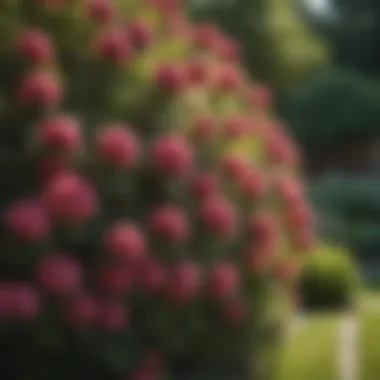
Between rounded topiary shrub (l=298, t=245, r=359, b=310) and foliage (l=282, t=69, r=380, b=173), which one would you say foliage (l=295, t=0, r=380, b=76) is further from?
rounded topiary shrub (l=298, t=245, r=359, b=310)

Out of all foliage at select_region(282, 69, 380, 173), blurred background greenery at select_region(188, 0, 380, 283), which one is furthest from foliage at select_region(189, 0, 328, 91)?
foliage at select_region(282, 69, 380, 173)

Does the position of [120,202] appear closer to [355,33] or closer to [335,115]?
[335,115]

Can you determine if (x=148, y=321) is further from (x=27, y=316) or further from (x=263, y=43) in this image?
(x=263, y=43)

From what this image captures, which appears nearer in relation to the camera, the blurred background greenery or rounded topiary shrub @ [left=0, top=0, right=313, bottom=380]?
rounded topiary shrub @ [left=0, top=0, right=313, bottom=380]

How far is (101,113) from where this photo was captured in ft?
7.89

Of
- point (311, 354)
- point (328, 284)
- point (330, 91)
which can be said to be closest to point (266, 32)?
point (328, 284)

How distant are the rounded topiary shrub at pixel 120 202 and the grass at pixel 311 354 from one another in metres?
0.74

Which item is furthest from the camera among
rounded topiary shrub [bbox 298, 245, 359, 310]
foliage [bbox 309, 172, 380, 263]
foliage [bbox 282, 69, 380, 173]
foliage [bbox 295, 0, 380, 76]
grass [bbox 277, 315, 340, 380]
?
foliage [bbox 295, 0, 380, 76]

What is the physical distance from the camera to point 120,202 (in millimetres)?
2357

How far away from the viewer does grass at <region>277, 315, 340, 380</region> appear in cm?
353

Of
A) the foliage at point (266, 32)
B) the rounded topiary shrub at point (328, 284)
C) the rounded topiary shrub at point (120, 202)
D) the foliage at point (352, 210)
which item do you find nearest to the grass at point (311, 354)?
the rounded topiary shrub at point (328, 284)

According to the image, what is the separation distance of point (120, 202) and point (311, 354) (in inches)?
62.9

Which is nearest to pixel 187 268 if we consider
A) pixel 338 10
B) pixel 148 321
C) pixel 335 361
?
pixel 148 321

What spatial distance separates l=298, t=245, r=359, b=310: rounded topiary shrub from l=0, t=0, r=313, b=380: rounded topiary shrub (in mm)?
1702
